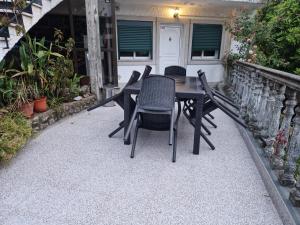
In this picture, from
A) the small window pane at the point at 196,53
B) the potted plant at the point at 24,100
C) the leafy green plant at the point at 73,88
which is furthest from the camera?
the small window pane at the point at 196,53

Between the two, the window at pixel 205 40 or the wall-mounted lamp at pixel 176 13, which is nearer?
the wall-mounted lamp at pixel 176 13

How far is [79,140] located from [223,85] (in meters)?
5.51

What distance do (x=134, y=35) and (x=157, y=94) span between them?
13.9ft

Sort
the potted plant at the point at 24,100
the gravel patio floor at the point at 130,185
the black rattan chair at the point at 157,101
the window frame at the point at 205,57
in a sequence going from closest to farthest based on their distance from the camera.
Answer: the gravel patio floor at the point at 130,185 < the black rattan chair at the point at 157,101 < the potted plant at the point at 24,100 < the window frame at the point at 205,57

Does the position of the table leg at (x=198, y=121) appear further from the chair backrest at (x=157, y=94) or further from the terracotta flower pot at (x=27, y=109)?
the terracotta flower pot at (x=27, y=109)

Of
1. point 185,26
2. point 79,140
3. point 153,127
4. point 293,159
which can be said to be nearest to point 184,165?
point 153,127

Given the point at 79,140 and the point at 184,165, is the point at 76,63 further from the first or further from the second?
the point at 184,165

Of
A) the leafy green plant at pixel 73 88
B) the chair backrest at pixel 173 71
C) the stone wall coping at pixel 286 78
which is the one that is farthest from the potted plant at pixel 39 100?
the stone wall coping at pixel 286 78

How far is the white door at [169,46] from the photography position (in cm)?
670

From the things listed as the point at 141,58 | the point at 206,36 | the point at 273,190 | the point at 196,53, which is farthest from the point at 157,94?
the point at 206,36

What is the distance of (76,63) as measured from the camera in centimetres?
525

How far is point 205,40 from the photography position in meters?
7.09

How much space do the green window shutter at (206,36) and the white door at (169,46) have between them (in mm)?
586

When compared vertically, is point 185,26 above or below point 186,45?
above
